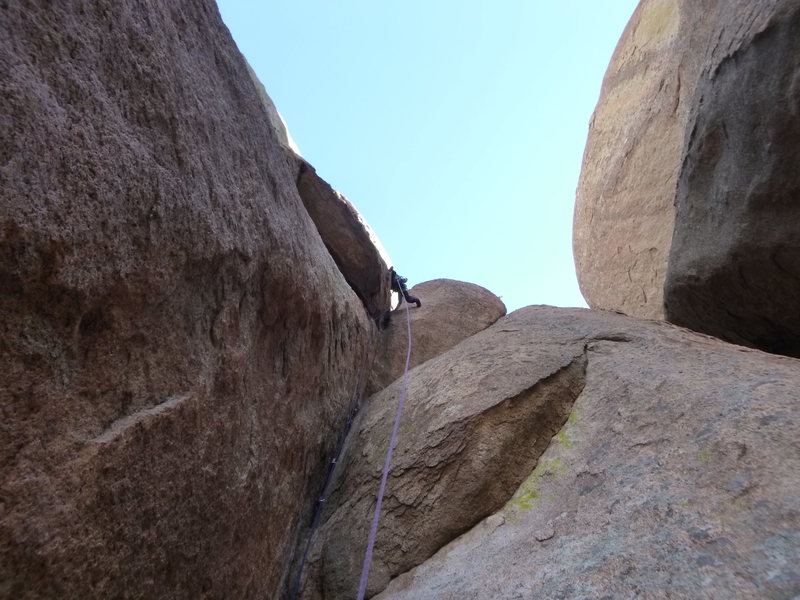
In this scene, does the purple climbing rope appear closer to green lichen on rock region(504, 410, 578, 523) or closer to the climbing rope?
the climbing rope

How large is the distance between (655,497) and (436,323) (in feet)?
14.0

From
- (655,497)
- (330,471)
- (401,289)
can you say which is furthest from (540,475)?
(401,289)

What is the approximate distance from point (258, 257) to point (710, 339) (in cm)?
257

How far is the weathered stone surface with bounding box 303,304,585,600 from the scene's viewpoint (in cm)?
256

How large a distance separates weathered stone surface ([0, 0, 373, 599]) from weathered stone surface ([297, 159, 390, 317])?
2810 mm

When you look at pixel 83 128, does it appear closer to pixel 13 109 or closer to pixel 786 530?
pixel 13 109

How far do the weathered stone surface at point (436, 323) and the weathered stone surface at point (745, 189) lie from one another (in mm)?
2364

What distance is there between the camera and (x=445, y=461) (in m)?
2.74

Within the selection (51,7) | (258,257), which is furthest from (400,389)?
(51,7)

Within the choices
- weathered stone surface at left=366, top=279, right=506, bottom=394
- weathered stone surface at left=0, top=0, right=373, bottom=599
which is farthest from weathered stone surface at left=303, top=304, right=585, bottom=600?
weathered stone surface at left=366, top=279, right=506, bottom=394

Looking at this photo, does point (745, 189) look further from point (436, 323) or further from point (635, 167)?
point (436, 323)

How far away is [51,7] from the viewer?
5.53 feet

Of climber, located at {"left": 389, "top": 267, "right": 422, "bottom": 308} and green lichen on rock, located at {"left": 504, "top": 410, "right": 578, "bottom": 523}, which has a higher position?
climber, located at {"left": 389, "top": 267, "right": 422, "bottom": 308}

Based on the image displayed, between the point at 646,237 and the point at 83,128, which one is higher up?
the point at 646,237
